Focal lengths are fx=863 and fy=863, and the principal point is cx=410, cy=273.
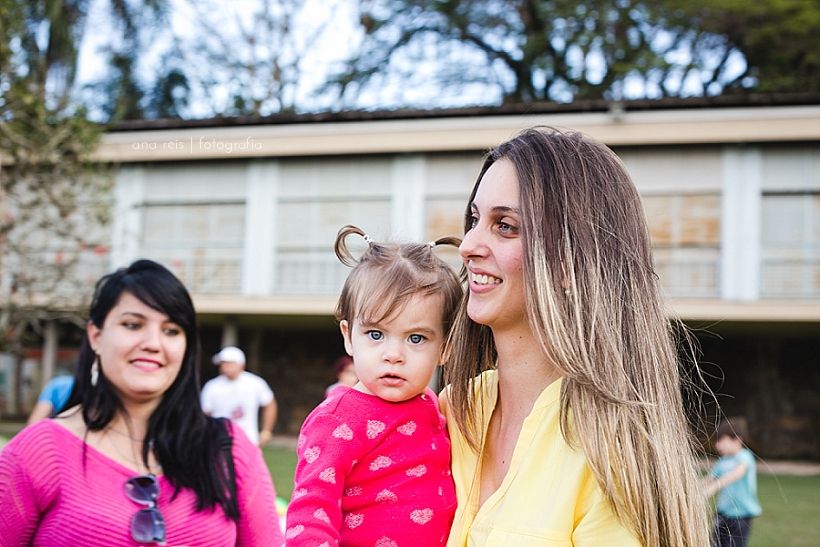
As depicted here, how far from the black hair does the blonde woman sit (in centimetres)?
121

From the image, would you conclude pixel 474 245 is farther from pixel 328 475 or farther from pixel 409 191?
pixel 409 191

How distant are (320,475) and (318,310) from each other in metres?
16.5

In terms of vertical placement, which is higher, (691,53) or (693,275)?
(691,53)

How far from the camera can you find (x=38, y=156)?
12.5m

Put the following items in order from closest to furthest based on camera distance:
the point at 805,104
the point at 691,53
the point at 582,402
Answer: the point at 582,402 < the point at 805,104 < the point at 691,53

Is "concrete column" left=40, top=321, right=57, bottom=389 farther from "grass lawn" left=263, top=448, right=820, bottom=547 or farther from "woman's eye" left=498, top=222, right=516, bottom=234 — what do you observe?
"woman's eye" left=498, top=222, right=516, bottom=234

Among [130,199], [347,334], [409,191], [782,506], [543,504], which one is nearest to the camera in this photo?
[543,504]

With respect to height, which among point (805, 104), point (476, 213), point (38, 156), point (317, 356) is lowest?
point (317, 356)

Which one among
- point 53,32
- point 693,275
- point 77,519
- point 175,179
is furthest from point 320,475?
point 53,32

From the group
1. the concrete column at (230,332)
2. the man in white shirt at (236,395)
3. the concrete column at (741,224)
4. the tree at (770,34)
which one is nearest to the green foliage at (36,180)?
the man in white shirt at (236,395)

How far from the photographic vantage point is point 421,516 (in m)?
2.31

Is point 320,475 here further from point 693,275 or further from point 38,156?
point 693,275

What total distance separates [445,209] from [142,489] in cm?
1559

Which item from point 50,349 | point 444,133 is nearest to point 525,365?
point 444,133
